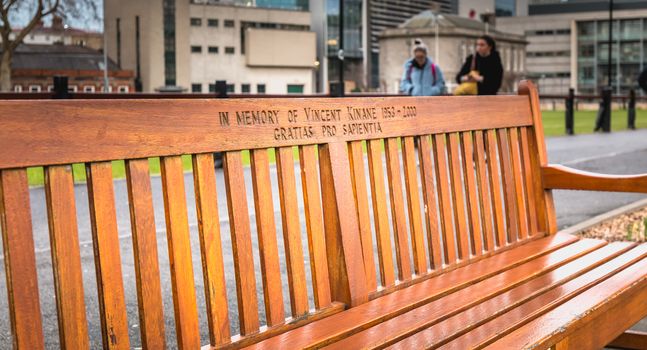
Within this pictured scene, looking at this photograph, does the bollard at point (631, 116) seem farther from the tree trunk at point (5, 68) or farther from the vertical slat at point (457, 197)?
the vertical slat at point (457, 197)

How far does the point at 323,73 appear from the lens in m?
121

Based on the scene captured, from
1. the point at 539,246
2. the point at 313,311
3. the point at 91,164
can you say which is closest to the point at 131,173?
the point at 91,164

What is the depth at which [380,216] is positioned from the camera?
2.94 metres

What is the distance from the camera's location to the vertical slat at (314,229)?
8.60 ft

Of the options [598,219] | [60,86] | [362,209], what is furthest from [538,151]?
[60,86]

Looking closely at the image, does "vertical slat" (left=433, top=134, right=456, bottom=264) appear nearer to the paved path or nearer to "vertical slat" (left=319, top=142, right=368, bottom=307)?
"vertical slat" (left=319, top=142, right=368, bottom=307)

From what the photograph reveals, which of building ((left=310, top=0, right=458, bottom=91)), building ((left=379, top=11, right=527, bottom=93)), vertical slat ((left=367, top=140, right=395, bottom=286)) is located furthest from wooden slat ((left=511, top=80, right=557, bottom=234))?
building ((left=310, top=0, right=458, bottom=91))

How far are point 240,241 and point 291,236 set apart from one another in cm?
23

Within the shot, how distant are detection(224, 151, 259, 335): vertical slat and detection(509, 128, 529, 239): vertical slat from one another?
166cm

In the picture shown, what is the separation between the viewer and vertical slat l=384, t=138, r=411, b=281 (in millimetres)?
3000

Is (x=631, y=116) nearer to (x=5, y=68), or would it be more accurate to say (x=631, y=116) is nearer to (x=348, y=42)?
(x=5, y=68)

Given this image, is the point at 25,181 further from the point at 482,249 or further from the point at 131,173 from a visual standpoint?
the point at 482,249

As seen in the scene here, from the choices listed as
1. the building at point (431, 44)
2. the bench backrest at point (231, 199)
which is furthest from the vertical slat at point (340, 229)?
the building at point (431, 44)

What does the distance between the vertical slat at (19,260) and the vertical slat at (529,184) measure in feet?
8.07
